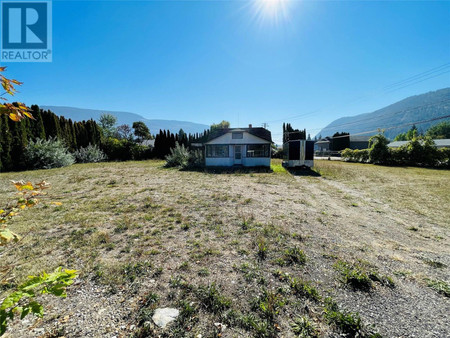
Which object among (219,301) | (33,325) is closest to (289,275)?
(219,301)

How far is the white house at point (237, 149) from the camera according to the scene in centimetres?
1766

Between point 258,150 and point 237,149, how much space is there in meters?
2.08

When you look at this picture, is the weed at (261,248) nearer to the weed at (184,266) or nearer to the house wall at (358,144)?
the weed at (184,266)

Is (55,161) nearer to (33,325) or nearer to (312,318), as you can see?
(33,325)

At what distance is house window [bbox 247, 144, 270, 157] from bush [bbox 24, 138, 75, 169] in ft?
55.7

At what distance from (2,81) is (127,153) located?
1025 inches

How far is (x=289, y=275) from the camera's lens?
10.2 ft

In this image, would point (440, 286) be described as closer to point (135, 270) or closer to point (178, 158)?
point (135, 270)

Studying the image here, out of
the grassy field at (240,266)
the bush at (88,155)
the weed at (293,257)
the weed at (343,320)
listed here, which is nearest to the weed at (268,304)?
the grassy field at (240,266)

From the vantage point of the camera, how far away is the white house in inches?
695

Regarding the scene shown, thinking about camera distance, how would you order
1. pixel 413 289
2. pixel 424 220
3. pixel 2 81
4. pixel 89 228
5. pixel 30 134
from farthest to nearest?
pixel 30 134, pixel 424 220, pixel 89 228, pixel 413 289, pixel 2 81

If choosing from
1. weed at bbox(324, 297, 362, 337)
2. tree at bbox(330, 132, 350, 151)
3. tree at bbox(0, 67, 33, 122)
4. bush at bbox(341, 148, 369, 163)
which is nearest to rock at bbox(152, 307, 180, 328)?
weed at bbox(324, 297, 362, 337)

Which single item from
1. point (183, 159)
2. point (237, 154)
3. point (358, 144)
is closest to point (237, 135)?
point (237, 154)

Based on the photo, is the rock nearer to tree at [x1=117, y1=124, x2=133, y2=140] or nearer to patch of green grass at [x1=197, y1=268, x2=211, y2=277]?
patch of green grass at [x1=197, y1=268, x2=211, y2=277]
